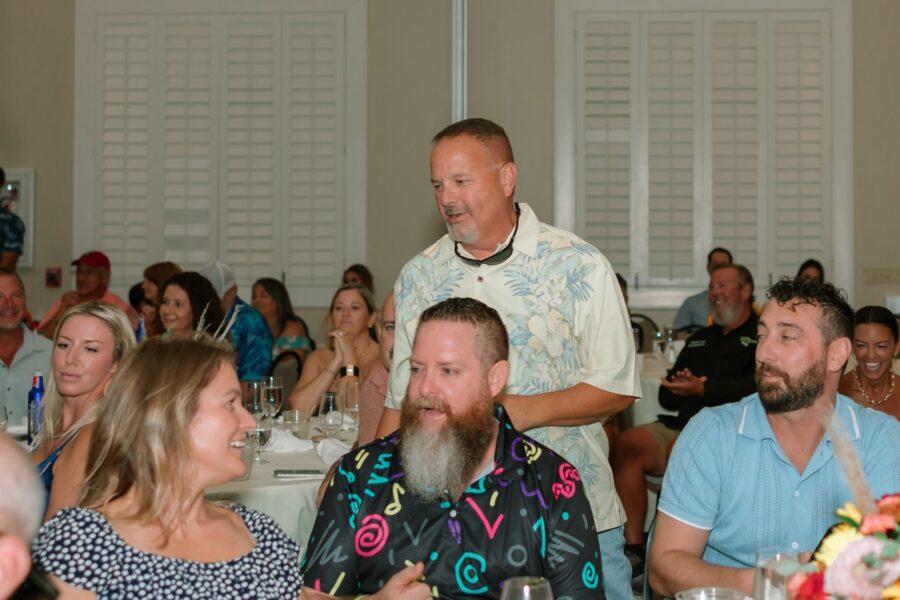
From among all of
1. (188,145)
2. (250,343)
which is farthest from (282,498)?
(188,145)

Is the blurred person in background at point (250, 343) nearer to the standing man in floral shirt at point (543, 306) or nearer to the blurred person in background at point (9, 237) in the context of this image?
the blurred person in background at point (9, 237)

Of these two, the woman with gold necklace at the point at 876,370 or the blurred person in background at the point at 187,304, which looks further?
the blurred person in background at the point at 187,304

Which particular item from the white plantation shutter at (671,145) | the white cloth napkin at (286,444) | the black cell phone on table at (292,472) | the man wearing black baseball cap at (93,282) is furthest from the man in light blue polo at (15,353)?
the white plantation shutter at (671,145)

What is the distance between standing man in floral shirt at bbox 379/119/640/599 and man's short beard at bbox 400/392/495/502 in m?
0.39

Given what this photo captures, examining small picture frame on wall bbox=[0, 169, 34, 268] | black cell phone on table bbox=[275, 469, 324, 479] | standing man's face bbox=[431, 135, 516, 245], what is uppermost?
small picture frame on wall bbox=[0, 169, 34, 268]

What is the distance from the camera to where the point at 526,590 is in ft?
5.76

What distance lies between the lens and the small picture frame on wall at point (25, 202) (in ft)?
33.1

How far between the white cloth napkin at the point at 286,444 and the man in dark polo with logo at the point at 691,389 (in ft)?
6.11

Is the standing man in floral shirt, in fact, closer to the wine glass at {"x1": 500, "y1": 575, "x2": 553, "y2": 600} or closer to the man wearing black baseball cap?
the wine glass at {"x1": 500, "y1": 575, "x2": 553, "y2": 600}

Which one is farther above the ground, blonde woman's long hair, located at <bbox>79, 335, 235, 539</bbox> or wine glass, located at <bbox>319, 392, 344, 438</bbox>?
blonde woman's long hair, located at <bbox>79, 335, 235, 539</bbox>

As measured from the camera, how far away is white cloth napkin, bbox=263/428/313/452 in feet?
14.3

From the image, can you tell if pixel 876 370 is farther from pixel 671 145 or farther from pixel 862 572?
pixel 671 145

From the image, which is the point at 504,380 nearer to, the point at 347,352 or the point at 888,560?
the point at 888,560

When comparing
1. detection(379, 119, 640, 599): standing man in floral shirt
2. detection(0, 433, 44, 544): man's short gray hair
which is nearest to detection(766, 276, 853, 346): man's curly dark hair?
detection(379, 119, 640, 599): standing man in floral shirt
